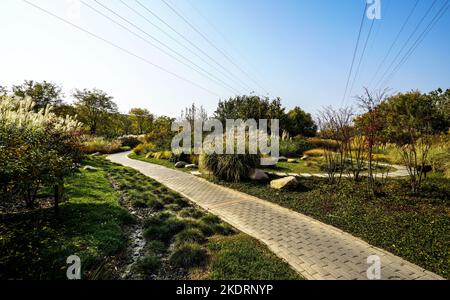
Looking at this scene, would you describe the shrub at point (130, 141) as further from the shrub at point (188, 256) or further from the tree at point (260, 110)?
the shrub at point (188, 256)

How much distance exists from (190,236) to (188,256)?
76cm

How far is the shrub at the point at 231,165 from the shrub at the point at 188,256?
5.51 meters

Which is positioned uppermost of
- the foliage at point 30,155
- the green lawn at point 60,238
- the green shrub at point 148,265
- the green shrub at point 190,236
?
the foliage at point 30,155

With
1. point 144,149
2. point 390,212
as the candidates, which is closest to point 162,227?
point 390,212

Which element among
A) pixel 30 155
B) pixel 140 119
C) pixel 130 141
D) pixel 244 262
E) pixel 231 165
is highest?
pixel 140 119

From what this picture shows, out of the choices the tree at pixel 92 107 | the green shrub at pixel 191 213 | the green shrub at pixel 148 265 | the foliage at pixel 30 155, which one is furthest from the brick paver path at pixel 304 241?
the tree at pixel 92 107

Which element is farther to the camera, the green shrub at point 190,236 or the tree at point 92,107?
the tree at point 92,107

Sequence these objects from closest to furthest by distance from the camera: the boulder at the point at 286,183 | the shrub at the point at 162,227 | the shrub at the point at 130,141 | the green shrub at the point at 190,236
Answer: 1. the green shrub at the point at 190,236
2. the shrub at the point at 162,227
3. the boulder at the point at 286,183
4. the shrub at the point at 130,141

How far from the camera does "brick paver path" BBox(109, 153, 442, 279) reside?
346 cm

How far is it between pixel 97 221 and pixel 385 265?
5.24 m

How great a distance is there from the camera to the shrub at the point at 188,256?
11.8 ft

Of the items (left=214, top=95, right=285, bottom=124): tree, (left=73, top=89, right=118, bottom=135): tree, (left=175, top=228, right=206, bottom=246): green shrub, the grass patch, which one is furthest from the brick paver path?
(left=73, top=89, right=118, bottom=135): tree

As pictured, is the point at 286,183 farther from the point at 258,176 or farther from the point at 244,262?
the point at 244,262

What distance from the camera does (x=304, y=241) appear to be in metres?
4.43
